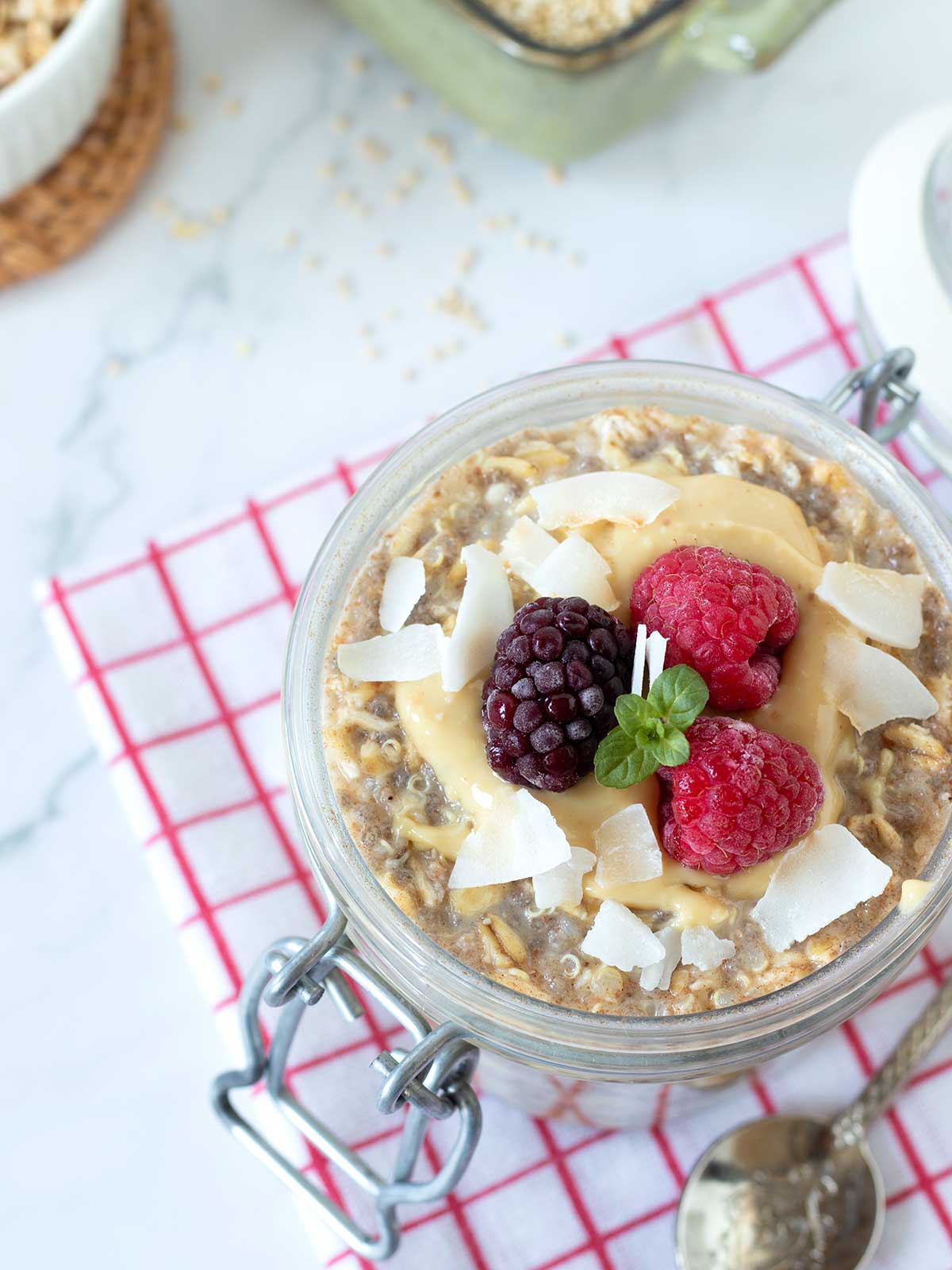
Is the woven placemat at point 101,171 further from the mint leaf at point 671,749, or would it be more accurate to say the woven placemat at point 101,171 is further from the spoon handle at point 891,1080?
the spoon handle at point 891,1080

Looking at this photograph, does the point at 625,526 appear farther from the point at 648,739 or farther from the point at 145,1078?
the point at 145,1078

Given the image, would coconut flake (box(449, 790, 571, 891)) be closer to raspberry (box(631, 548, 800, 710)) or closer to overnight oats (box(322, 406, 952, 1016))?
overnight oats (box(322, 406, 952, 1016))

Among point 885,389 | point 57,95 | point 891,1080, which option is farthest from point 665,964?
point 57,95

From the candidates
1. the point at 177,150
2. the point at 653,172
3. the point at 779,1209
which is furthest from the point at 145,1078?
the point at 653,172

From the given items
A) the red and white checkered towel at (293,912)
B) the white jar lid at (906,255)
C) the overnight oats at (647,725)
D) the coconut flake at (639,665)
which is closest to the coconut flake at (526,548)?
the overnight oats at (647,725)

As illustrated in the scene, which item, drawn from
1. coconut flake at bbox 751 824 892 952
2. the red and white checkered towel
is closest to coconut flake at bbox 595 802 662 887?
coconut flake at bbox 751 824 892 952

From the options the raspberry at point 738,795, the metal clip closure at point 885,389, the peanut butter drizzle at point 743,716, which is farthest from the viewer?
the metal clip closure at point 885,389
